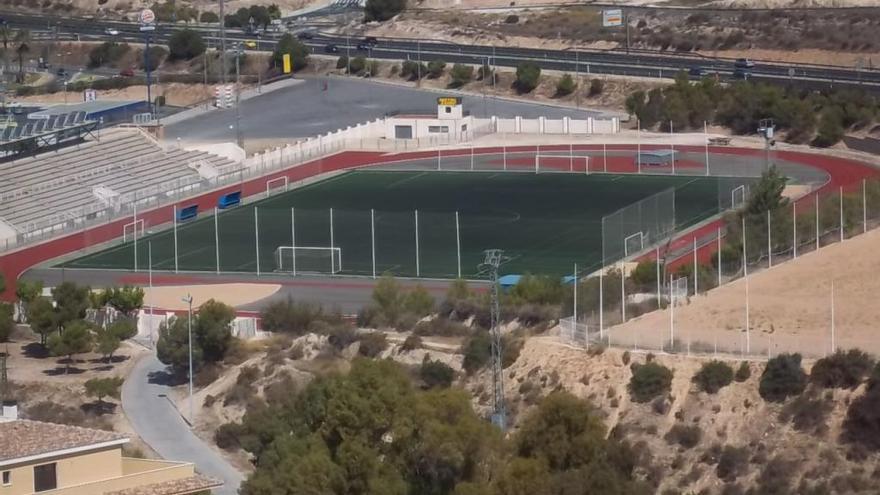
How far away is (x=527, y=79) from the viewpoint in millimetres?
110938

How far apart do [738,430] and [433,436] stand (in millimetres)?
7802

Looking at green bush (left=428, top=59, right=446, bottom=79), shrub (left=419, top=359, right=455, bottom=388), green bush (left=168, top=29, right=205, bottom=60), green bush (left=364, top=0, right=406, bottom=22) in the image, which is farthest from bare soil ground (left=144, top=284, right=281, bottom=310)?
green bush (left=364, top=0, right=406, bottom=22)

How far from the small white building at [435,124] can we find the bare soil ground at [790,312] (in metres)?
42.1

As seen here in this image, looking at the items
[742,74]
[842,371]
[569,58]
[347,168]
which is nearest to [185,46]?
[569,58]

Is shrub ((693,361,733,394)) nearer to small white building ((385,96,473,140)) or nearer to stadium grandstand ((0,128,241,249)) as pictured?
stadium grandstand ((0,128,241,249))

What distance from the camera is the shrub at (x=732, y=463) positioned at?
47.1 m

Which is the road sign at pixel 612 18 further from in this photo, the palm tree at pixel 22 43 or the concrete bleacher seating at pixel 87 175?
the concrete bleacher seating at pixel 87 175

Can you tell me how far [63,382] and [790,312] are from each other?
16.5 m

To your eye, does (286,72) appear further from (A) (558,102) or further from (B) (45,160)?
(B) (45,160)

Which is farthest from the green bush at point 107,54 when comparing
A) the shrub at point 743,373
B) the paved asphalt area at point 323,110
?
the shrub at point 743,373

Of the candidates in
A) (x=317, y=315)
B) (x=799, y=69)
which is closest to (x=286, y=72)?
(x=799, y=69)

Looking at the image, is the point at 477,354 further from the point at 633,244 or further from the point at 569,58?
the point at 569,58

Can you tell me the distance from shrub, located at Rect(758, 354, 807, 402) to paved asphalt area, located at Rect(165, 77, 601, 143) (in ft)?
160

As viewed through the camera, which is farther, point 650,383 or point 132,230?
point 132,230
